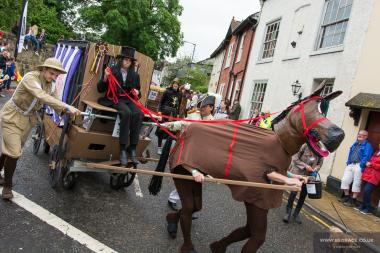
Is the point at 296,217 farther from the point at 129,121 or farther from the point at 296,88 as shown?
the point at 296,88

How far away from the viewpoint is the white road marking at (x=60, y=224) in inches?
171

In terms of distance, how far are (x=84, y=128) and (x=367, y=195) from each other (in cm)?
669

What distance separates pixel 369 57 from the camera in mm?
10578

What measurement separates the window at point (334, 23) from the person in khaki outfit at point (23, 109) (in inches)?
391

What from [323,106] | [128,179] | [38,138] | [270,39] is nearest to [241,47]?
[270,39]

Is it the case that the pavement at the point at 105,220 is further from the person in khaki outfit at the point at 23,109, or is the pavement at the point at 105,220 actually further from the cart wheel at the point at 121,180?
the person in khaki outfit at the point at 23,109

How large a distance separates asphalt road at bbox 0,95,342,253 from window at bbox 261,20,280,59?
11442 millimetres

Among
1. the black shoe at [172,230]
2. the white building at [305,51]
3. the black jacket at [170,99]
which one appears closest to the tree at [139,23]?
the white building at [305,51]

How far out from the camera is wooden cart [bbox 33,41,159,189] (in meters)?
5.51

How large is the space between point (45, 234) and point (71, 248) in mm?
430

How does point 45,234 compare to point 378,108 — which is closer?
point 45,234

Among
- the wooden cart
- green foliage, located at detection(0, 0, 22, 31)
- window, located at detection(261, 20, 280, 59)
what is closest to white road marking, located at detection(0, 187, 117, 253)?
the wooden cart

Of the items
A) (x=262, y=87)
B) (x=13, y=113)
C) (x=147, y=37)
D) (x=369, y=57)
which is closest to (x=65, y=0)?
(x=147, y=37)

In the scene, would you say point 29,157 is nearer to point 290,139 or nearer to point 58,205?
point 58,205
